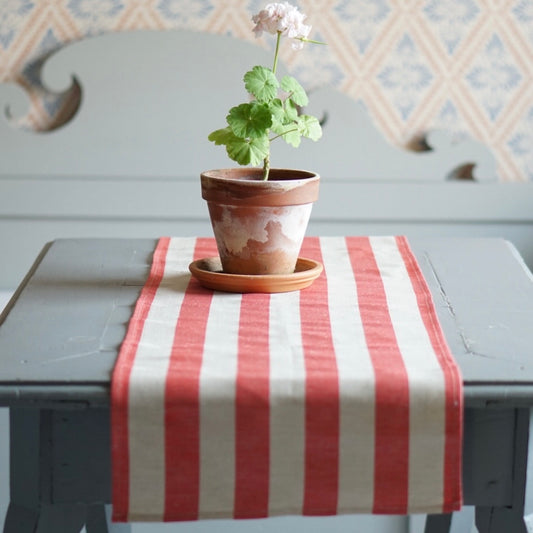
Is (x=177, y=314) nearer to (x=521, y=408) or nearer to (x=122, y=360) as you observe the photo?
(x=122, y=360)

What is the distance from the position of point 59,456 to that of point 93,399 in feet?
0.33

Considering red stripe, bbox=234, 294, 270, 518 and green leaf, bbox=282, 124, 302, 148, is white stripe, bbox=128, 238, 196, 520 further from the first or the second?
green leaf, bbox=282, 124, 302, 148

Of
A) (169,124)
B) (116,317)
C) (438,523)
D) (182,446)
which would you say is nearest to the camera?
(182,446)

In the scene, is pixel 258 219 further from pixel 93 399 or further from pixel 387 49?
pixel 387 49

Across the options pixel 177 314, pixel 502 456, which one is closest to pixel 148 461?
pixel 177 314

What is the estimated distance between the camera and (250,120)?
49.2 inches

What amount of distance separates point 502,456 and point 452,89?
150cm

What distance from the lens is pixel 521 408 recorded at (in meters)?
1.01

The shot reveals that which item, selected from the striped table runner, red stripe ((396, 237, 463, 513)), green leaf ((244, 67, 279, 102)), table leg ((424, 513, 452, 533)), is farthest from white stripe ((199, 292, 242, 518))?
table leg ((424, 513, 452, 533))

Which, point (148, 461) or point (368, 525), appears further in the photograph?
point (368, 525)

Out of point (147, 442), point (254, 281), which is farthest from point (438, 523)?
point (147, 442)

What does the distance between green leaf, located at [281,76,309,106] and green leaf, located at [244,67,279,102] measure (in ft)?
0.06

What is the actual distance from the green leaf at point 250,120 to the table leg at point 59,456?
43cm

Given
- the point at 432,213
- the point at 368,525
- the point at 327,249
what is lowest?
the point at 368,525
